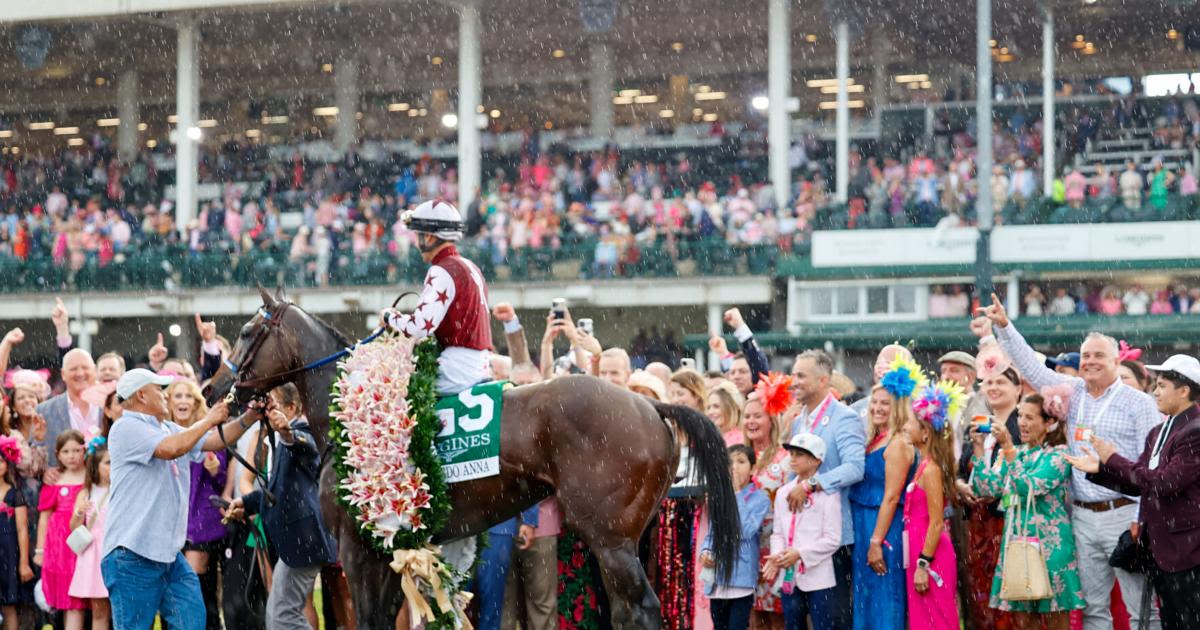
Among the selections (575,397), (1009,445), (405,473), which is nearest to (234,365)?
(405,473)

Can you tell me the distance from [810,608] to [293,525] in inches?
107

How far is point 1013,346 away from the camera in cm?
868

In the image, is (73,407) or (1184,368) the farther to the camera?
(73,407)

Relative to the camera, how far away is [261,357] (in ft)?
26.2

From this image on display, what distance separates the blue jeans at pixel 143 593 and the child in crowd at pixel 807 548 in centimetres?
296

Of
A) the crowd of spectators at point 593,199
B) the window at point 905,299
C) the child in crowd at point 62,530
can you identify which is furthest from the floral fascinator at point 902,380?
the window at point 905,299

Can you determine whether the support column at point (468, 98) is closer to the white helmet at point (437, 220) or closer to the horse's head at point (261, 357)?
the horse's head at point (261, 357)

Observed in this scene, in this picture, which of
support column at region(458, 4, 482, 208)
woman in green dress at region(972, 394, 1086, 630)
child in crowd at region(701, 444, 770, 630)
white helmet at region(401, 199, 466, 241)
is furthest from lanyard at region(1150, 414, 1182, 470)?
support column at region(458, 4, 482, 208)

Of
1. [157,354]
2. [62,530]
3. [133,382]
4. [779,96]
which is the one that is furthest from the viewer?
[779,96]

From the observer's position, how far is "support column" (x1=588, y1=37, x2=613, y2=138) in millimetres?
31062

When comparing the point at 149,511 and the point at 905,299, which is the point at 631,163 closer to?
the point at 905,299

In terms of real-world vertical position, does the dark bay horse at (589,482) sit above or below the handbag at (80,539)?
above

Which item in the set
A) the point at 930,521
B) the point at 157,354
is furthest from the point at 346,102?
the point at 930,521

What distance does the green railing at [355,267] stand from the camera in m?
24.2
